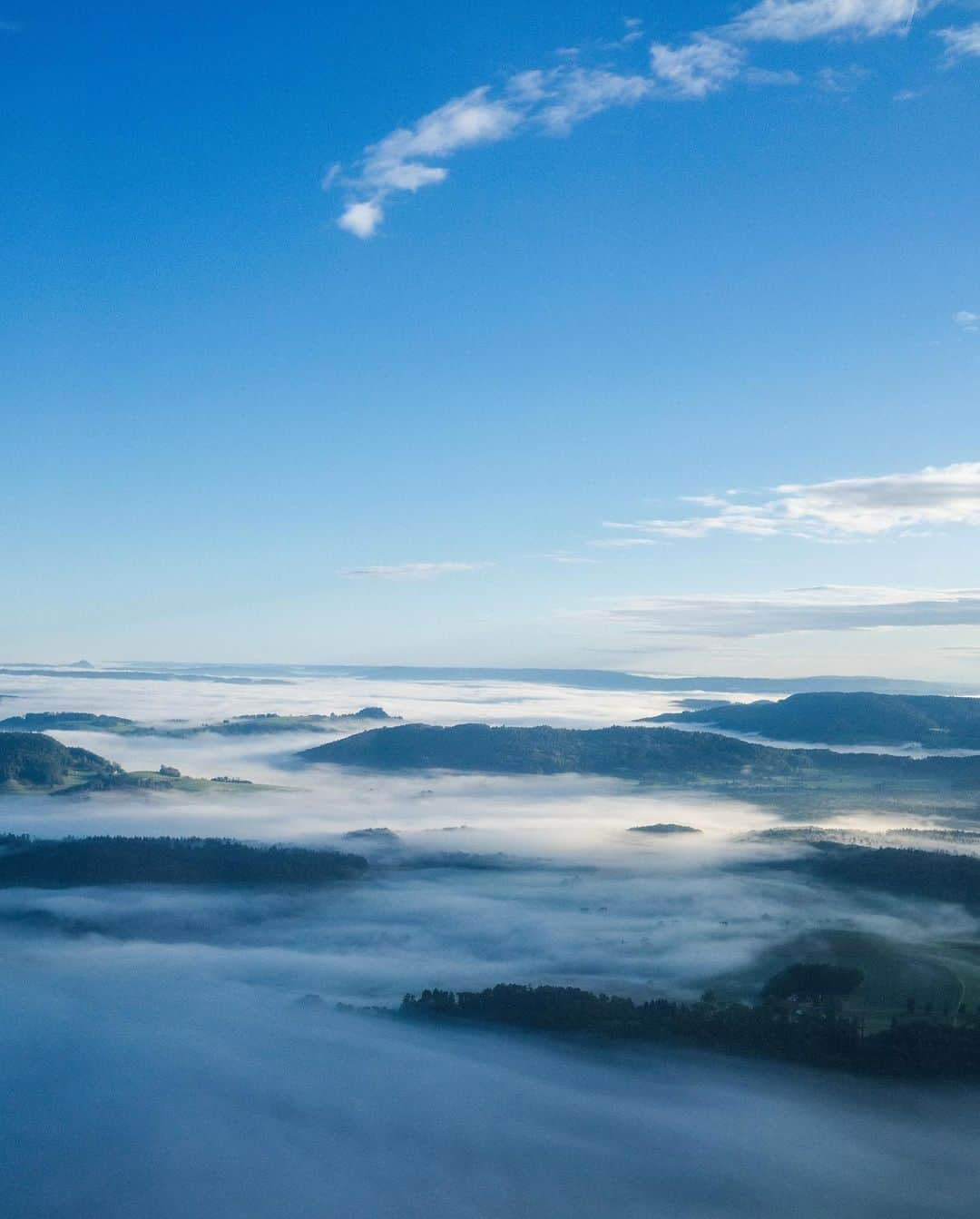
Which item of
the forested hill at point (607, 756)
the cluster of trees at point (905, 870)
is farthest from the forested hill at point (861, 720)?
the cluster of trees at point (905, 870)

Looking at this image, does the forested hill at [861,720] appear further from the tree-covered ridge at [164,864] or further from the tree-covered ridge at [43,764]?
A: the tree-covered ridge at [164,864]

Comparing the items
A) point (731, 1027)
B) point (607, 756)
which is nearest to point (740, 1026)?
point (731, 1027)

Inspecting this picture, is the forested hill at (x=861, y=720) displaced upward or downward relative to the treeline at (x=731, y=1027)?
upward

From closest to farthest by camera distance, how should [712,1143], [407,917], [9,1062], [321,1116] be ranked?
1. [712,1143]
2. [321,1116]
3. [9,1062]
4. [407,917]

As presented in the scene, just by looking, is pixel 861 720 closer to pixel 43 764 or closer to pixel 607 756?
pixel 607 756

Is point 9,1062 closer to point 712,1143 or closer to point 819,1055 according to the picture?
point 712,1143

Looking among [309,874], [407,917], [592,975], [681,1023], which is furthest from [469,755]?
[681,1023]
